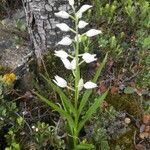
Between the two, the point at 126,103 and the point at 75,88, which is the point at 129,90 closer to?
the point at 126,103

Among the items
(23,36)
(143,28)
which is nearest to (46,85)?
(23,36)

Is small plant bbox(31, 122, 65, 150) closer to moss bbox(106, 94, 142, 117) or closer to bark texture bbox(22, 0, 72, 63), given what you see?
moss bbox(106, 94, 142, 117)

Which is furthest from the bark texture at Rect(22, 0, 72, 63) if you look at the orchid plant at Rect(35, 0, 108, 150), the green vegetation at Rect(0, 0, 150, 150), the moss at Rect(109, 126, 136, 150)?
the moss at Rect(109, 126, 136, 150)

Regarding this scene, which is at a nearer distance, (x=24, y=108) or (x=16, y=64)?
(x=24, y=108)

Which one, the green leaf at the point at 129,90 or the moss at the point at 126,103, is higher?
the green leaf at the point at 129,90

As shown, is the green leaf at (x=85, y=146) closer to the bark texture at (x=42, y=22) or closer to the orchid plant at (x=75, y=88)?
the orchid plant at (x=75, y=88)

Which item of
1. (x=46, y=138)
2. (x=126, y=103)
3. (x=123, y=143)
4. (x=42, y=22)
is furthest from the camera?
(x=42, y=22)

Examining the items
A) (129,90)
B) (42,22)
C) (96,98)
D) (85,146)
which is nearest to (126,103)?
(129,90)

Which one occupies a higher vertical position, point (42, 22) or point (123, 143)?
point (42, 22)

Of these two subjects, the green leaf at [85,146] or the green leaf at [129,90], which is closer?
the green leaf at [85,146]

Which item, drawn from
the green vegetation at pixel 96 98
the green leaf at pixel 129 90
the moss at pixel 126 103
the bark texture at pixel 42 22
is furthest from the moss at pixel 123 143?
the bark texture at pixel 42 22

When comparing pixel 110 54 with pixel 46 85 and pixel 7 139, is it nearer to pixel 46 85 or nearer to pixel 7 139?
pixel 46 85
